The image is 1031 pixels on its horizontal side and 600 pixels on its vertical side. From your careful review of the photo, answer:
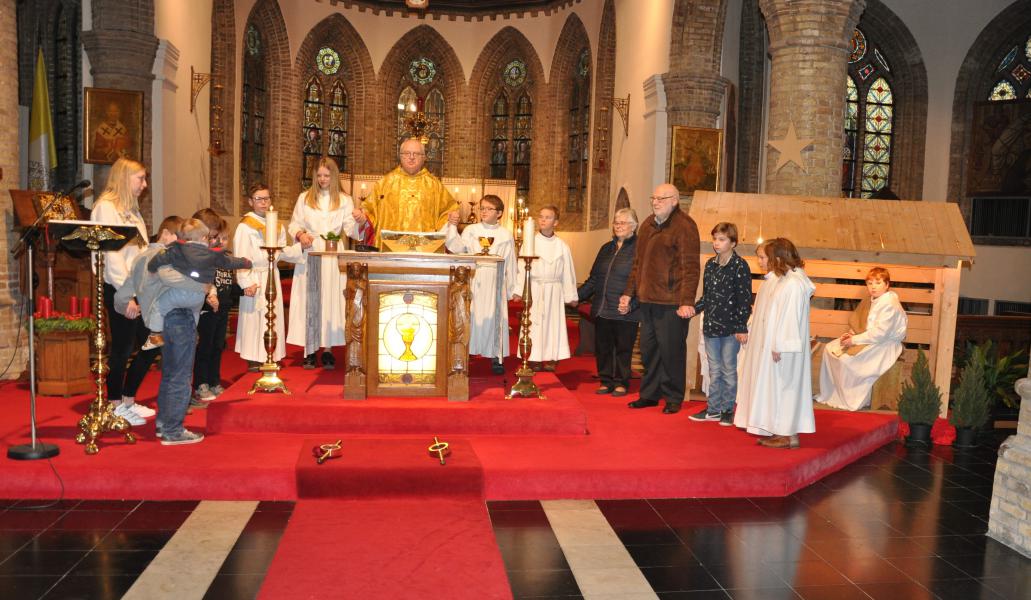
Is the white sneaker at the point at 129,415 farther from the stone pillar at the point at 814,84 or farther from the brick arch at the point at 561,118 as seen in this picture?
the brick arch at the point at 561,118

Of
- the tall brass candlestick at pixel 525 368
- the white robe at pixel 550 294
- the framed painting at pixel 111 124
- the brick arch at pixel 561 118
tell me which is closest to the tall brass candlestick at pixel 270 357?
the tall brass candlestick at pixel 525 368

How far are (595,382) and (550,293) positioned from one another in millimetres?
1036

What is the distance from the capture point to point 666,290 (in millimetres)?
7309

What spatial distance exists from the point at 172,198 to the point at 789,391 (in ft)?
30.4

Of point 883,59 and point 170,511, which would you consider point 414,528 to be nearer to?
point 170,511

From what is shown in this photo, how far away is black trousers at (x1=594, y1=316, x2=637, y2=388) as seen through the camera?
26.6ft

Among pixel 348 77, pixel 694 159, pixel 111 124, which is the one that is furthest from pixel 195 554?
pixel 348 77

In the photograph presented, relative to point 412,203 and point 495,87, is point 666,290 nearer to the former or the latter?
point 412,203

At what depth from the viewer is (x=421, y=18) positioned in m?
21.6

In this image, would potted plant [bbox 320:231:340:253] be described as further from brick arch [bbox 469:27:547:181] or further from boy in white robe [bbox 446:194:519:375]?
brick arch [bbox 469:27:547:181]

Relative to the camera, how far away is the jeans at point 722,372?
7102mm

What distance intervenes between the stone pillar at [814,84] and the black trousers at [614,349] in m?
3.09

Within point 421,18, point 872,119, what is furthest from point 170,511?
point 421,18

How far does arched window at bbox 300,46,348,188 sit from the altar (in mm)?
14781
